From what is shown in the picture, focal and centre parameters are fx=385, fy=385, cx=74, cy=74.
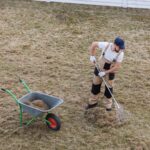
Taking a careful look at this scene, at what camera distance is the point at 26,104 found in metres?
5.69

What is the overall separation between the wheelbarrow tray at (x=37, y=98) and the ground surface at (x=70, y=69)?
1.30 feet

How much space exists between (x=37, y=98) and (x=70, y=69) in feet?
6.16

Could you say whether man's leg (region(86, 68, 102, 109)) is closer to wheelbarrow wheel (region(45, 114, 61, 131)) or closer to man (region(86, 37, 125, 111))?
man (region(86, 37, 125, 111))

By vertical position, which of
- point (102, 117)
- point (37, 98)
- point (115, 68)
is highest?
point (115, 68)

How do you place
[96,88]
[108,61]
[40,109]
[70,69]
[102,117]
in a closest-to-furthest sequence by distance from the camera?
[40,109] → [108,61] → [102,117] → [96,88] → [70,69]

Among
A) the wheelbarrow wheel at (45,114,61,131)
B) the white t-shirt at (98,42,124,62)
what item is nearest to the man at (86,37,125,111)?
the white t-shirt at (98,42,124,62)

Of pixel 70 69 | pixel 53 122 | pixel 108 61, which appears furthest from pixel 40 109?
pixel 70 69

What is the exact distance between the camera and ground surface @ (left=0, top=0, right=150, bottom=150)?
5754 millimetres

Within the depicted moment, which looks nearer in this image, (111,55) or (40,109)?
(40,109)

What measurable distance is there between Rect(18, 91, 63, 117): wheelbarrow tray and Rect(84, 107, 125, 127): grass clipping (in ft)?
2.31

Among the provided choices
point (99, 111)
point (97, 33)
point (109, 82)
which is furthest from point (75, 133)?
point (97, 33)

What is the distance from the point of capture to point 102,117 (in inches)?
237

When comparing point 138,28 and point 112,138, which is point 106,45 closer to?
point 112,138

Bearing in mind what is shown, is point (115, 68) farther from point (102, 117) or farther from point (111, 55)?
point (102, 117)
